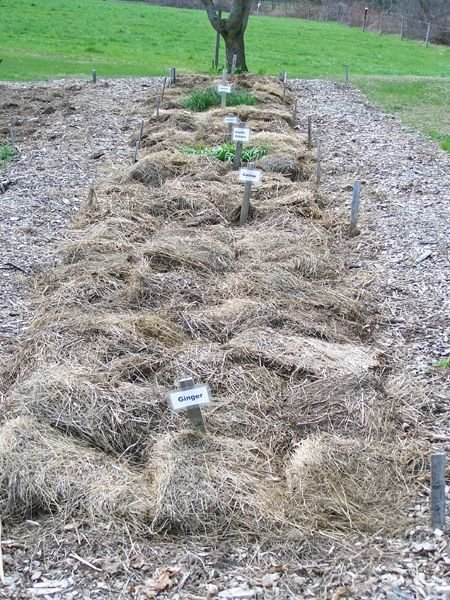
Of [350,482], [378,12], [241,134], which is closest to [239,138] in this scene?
[241,134]

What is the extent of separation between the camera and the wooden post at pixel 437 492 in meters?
3.31

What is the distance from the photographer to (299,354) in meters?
4.58

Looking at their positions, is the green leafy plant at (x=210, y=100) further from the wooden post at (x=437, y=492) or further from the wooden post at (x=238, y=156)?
the wooden post at (x=437, y=492)

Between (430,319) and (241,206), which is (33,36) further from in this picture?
(430,319)

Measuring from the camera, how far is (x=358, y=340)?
5.09 metres

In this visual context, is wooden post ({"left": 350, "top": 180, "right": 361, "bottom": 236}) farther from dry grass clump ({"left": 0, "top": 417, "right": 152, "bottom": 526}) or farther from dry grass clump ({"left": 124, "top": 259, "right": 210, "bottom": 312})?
dry grass clump ({"left": 0, "top": 417, "right": 152, "bottom": 526})

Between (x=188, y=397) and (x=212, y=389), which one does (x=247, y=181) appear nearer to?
(x=212, y=389)

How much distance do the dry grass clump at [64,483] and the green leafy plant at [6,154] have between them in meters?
6.88

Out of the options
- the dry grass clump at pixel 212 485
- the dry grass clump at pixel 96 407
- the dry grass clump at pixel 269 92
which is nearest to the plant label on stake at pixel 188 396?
the dry grass clump at pixel 212 485

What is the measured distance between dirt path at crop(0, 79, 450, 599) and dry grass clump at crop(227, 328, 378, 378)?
1.47 ft

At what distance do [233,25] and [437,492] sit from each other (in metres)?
16.6

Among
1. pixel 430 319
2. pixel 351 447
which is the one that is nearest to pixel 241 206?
pixel 430 319

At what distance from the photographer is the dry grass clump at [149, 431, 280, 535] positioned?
11.2 feet

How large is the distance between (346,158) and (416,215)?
2796mm
